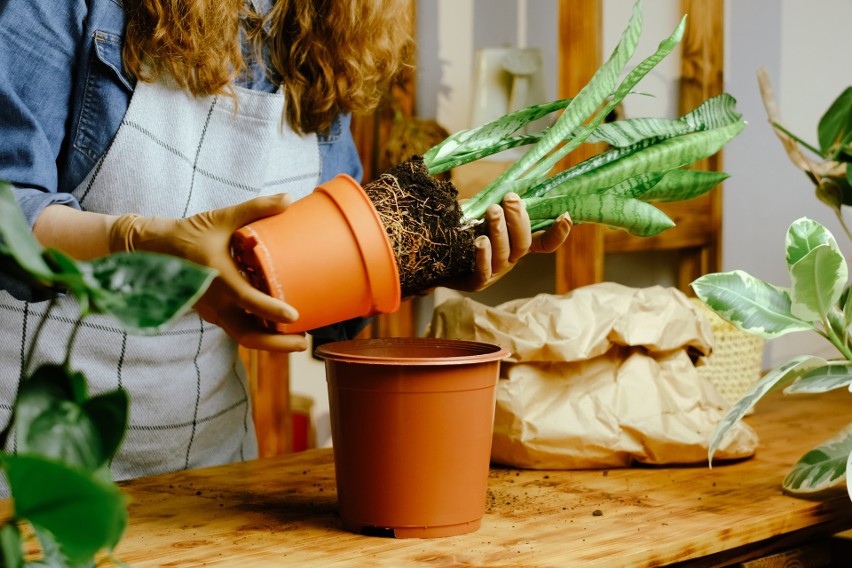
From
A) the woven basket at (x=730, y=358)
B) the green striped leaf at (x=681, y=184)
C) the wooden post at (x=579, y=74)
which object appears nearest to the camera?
the green striped leaf at (x=681, y=184)

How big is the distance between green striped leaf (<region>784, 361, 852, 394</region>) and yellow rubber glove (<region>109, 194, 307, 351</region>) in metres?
0.56

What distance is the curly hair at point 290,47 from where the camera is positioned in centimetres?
112

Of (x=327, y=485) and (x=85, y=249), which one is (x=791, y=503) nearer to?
(x=327, y=485)

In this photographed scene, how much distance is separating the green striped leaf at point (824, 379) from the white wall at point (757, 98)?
4.06ft

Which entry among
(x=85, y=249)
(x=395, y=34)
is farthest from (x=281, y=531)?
(x=395, y=34)


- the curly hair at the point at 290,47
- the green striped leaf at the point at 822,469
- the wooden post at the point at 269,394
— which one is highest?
the curly hair at the point at 290,47

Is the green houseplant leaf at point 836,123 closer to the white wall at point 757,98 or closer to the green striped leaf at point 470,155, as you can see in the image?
the green striped leaf at point 470,155

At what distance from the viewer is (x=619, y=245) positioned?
6.62ft

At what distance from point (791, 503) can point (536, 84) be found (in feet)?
4.33

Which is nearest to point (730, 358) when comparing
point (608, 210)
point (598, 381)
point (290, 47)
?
point (598, 381)

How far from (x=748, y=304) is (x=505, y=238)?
275 mm

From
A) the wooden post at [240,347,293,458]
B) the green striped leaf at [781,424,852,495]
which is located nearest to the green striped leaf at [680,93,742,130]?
the green striped leaf at [781,424,852,495]

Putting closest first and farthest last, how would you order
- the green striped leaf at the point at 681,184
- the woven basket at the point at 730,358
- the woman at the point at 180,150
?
the woman at the point at 180,150 < the green striped leaf at the point at 681,184 < the woven basket at the point at 730,358

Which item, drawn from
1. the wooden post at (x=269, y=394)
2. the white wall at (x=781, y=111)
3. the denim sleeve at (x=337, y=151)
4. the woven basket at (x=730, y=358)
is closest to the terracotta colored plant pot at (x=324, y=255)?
the denim sleeve at (x=337, y=151)
